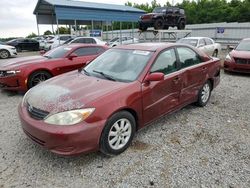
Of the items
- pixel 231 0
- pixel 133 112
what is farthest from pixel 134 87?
pixel 231 0

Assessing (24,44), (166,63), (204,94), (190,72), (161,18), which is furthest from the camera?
(24,44)

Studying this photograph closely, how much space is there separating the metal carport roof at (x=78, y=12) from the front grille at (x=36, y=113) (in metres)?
16.6

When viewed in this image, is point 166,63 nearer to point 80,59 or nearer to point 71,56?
point 71,56

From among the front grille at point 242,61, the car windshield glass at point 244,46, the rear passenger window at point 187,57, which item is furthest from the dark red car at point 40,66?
the car windshield glass at point 244,46

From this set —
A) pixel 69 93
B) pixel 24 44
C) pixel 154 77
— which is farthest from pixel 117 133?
pixel 24 44

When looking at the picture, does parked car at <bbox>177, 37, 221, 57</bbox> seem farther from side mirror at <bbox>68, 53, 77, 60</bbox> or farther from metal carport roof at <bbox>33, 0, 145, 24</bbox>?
metal carport roof at <bbox>33, 0, 145, 24</bbox>

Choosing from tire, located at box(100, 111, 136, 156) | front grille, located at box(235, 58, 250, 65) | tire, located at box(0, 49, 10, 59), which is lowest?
tire, located at box(0, 49, 10, 59)

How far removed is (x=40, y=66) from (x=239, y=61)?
713cm

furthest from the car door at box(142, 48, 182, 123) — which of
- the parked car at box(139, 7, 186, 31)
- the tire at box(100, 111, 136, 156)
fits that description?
the parked car at box(139, 7, 186, 31)

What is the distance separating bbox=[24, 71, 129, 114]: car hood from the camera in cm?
290

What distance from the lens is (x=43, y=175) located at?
9.38 feet

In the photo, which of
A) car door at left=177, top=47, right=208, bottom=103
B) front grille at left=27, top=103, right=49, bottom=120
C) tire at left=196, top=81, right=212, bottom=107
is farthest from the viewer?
tire at left=196, top=81, right=212, bottom=107

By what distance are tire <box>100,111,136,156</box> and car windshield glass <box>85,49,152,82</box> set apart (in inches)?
24.4

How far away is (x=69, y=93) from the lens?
10.3 feet
